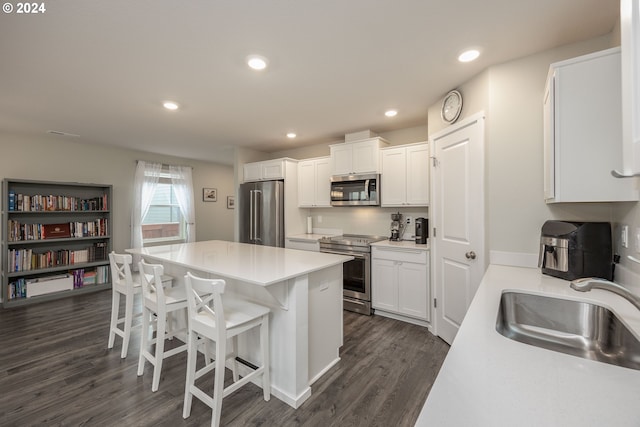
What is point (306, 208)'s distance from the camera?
489 cm

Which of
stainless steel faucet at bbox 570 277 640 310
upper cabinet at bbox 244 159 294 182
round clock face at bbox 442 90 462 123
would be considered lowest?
stainless steel faucet at bbox 570 277 640 310

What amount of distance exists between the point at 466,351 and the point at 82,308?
4.75 meters

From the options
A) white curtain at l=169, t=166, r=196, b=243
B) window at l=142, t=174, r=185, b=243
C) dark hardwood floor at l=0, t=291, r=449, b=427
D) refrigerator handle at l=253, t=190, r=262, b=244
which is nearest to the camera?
dark hardwood floor at l=0, t=291, r=449, b=427

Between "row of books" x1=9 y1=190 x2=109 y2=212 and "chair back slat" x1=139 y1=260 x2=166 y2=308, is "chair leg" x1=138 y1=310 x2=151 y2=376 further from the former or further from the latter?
"row of books" x1=9 y1=190 x2=109 y2=212

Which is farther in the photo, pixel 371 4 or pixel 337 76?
pixel 337 76

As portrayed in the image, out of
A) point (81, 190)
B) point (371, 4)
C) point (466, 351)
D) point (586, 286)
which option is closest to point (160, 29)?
point (371, 4)

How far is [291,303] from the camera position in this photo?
6.16 ft

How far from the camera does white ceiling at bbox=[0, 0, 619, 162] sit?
1602 mm

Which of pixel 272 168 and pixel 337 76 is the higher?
pixel 337 76

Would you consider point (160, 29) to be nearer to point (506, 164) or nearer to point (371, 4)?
point (371, 4)

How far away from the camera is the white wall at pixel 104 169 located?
4090 millimetres

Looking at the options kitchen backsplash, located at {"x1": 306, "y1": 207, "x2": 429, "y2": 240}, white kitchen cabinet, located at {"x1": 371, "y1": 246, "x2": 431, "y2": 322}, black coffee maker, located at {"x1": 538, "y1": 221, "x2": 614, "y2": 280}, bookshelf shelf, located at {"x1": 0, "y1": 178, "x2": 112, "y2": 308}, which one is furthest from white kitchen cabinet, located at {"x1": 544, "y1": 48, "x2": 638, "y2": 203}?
bookshelf shelf, located at {"x1": 0, "y1": 178, "x2": 112, "y2": 308}

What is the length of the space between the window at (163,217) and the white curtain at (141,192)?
0.13 meters

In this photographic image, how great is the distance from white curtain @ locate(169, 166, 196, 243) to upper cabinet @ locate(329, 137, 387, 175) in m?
3.52
